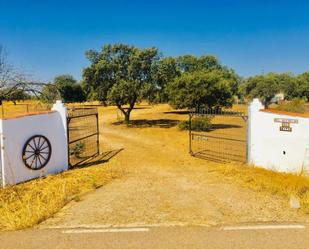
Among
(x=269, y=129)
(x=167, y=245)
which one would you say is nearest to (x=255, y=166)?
(x=269, y=129)

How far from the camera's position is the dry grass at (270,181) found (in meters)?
7.93

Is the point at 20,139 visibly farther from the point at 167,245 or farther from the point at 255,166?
the point at 255,166

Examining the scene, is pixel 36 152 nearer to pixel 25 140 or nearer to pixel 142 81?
pixel 25 140

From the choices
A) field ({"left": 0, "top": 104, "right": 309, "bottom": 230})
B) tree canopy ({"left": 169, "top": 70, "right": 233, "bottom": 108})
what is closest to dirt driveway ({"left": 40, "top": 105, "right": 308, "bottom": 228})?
field ({"left": 0, "top": 104, "right": 309, "bottom": 230})

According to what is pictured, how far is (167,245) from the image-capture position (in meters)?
5.16

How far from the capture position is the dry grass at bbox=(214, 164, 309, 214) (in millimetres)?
7933

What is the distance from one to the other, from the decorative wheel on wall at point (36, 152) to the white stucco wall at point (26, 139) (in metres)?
0.14

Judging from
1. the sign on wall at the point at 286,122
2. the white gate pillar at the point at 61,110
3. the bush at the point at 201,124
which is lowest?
the bush at the point at 201,124

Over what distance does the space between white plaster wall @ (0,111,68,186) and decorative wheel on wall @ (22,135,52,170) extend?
14 centimetres

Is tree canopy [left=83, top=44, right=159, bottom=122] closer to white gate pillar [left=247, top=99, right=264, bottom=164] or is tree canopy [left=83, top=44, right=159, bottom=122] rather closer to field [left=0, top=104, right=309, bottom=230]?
field [left=0, top=104, right=309, bottom=230]

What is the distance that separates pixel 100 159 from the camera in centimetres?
1427

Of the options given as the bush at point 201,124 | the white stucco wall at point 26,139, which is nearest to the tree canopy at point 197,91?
the bush at point 201,124

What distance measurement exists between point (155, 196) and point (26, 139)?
5.05 meters

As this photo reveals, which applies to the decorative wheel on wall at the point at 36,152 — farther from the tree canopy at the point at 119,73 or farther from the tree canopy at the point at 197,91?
the tree canopy at the point at 197,91
